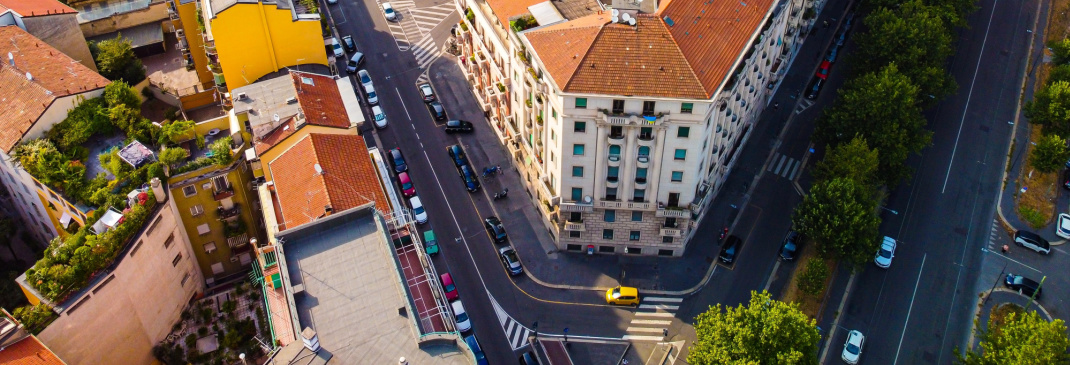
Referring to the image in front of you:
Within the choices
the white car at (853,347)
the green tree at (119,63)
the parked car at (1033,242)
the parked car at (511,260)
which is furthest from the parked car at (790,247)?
the green tree at (119,63)

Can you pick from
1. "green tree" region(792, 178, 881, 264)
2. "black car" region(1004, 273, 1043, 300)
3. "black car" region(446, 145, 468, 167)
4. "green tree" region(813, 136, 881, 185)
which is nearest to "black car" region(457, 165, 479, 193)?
"black car" region(446, 145, 468, 167)

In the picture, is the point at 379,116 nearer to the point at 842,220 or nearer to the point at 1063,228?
the point at 842,220

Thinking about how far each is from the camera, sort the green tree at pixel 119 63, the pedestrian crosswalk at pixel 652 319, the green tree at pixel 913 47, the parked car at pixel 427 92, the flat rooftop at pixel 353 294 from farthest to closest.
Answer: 1. the parked car at pixel 427 92
2. the green tree at pixel 913 47
3. the green tree at pixel 119 63
4. the pedestrian crosswalk at pixel 652 319
5. the flat rooftop at pixel 353 294

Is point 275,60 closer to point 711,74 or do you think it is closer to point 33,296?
point 33,296

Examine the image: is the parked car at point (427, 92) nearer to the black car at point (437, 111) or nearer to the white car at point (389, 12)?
the black car at point (437, 111)

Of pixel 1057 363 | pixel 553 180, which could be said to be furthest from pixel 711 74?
pixel 1057 363
